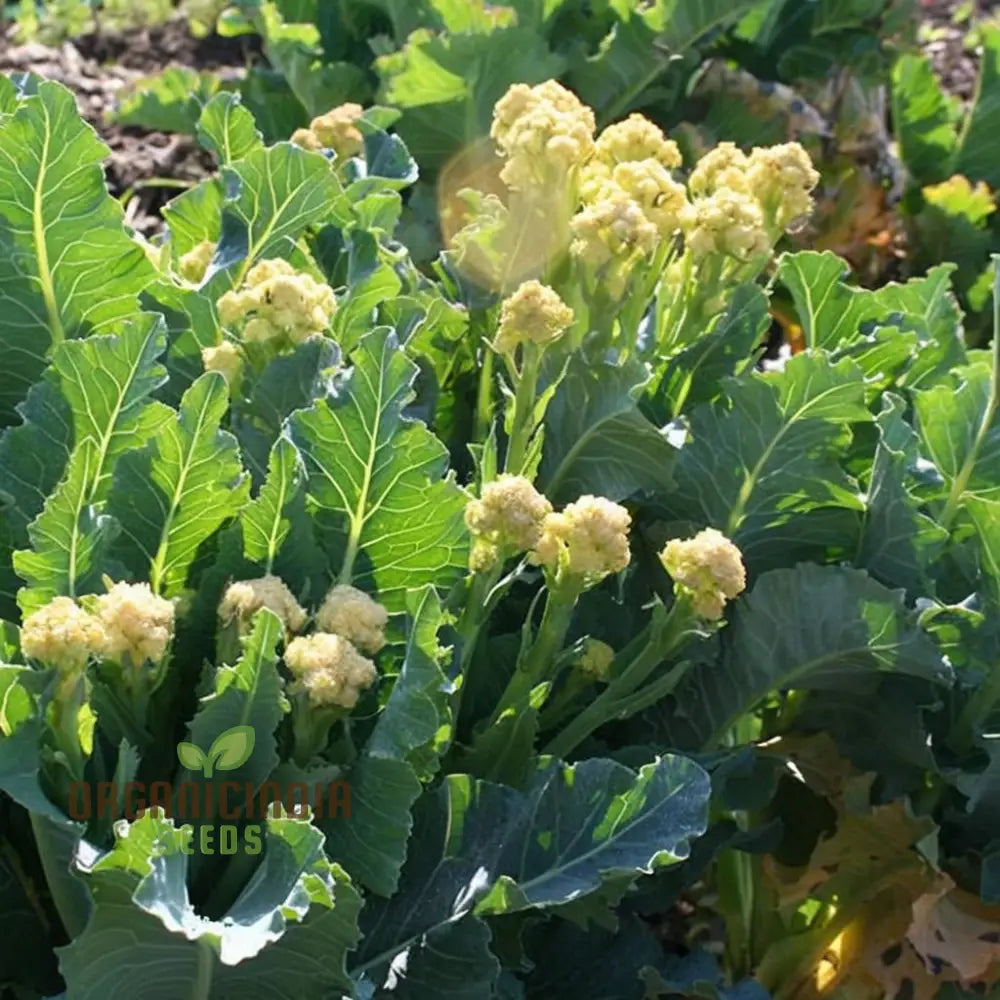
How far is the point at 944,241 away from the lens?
2.74 m

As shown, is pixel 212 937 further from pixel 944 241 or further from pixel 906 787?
pixel 944 241

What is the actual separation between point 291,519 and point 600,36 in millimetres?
1659

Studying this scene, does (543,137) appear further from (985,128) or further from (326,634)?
(985,128)

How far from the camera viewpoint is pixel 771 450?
1.48 meters

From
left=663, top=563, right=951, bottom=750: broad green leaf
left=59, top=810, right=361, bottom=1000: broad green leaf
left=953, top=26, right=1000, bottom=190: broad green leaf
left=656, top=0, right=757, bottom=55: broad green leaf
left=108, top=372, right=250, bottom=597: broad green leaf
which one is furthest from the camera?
left=953, top=26, right=1000, bottom=190: broad green leaf

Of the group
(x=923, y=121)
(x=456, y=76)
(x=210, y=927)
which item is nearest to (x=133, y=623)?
(x=210, y=927)

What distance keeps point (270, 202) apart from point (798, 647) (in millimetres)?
756

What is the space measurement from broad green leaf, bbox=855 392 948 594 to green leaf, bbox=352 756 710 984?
1.46 feet

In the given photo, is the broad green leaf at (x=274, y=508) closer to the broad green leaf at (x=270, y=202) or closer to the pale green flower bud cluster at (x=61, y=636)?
the pale green flower bud cluster at (x=61, y=636)

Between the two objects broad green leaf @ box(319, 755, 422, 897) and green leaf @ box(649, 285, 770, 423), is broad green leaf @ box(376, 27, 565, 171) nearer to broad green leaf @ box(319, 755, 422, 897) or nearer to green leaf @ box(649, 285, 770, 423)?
green leaf @ box(649, 285, 770, 423)

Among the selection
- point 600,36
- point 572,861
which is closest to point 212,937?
point 572,861

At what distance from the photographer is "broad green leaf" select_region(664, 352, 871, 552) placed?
144 cm

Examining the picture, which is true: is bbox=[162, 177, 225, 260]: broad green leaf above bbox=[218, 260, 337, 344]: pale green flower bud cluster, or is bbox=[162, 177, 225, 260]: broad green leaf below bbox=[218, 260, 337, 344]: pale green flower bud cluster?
below

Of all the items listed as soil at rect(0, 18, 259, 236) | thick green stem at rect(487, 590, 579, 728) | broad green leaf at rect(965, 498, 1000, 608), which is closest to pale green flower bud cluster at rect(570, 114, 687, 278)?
thick green stem at rect(487, 590, 579, 728)
